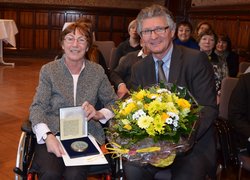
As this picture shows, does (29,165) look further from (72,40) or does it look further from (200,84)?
(200,84)

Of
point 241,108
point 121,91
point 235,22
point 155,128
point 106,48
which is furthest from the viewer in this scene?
point 235,22

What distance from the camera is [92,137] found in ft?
7.50

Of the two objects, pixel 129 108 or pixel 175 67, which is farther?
pixel 175 67

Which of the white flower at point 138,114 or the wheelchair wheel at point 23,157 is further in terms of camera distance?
the wheelchair wheel at point 23,157

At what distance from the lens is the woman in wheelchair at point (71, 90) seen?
217cm

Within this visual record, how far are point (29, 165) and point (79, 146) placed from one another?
0.33 metres

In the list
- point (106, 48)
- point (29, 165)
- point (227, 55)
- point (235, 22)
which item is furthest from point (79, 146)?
point (235, 22)

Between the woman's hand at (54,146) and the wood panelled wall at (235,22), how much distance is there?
4.95 m

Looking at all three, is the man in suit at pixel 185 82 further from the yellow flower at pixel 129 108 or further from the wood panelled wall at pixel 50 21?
the wood panelled wall at pixel 50 21

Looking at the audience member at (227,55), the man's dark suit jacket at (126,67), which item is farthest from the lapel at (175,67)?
the audience member at (227,55)

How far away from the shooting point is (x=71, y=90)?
2.31m

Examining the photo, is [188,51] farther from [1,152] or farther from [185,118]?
[1,152]

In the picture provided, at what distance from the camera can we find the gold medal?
207 cm

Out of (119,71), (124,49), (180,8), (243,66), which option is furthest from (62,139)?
(180,8)
